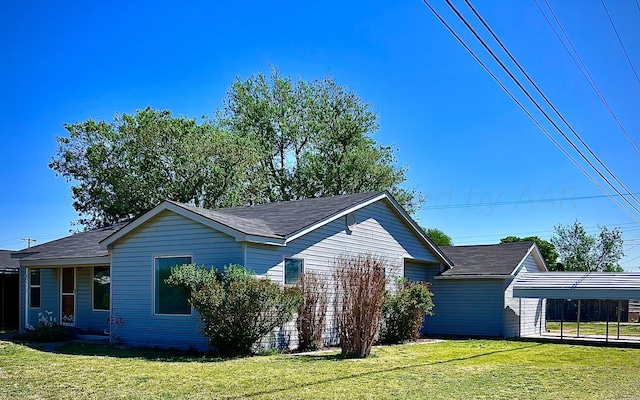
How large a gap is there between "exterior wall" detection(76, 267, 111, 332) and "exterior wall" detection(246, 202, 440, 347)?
6956 millimetres

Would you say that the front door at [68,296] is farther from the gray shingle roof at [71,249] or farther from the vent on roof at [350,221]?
the vent on roof at [350,221]

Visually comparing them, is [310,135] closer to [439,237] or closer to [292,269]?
[439,237]

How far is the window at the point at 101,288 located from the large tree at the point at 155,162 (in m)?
12.6

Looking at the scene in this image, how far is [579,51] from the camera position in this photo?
572 inches

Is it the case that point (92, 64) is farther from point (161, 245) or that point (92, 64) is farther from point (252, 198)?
point (252, 198)

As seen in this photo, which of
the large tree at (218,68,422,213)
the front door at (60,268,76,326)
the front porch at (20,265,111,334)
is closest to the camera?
the front porch at (20,265,111,334)

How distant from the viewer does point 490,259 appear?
80.2ft

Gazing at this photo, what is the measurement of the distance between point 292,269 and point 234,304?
9.44ft

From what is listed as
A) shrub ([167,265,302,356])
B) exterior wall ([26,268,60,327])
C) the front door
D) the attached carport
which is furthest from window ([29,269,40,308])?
the attached carport

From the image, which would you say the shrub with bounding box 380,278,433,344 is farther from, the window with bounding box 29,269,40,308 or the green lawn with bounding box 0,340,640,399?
the window with bounding box 29,269,40,308

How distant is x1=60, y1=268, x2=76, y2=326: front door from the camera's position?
21.1 meters

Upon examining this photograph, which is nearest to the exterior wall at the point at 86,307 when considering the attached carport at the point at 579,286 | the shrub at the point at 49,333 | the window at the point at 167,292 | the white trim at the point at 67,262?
the white trim at the point at 67,262

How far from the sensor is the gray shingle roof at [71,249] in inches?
775

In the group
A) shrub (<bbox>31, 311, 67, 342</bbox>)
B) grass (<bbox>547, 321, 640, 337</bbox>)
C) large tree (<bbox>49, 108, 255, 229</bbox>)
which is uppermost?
large tree (<bbox>49, 108, 255, 229</bbox>)
